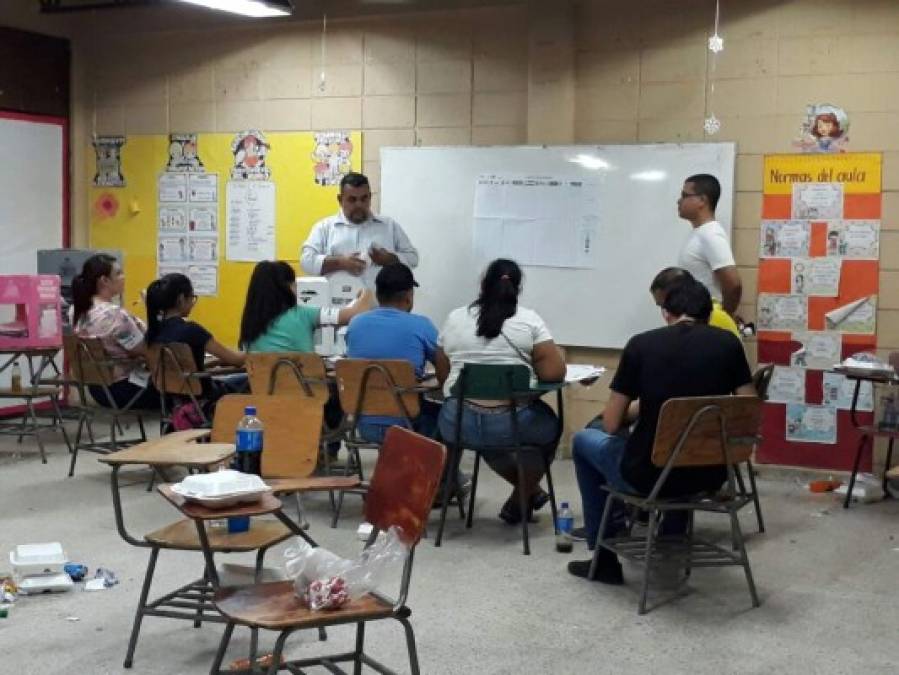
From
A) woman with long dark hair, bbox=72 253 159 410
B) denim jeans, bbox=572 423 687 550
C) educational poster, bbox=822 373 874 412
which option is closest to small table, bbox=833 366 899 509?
educational poster, bbox=822 373 874 412

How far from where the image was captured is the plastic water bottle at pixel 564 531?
4602mm

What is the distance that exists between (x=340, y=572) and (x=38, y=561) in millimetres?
1817

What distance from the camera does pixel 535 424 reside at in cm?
473

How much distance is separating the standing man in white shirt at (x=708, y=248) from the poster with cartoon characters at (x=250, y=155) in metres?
3.11

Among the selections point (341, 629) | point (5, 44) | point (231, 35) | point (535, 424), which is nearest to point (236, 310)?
point (231, 35)

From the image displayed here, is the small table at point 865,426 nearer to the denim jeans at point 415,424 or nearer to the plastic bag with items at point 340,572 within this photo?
the denim jeans at point 415,424

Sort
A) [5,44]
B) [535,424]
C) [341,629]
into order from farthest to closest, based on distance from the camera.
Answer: [5,44] → [535,424] → [341,629]

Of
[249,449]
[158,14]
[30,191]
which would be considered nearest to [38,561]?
[249,449]

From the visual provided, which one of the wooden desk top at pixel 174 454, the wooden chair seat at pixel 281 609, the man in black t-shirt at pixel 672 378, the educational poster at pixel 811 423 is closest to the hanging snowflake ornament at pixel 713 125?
the educational poster at pixel 811 423

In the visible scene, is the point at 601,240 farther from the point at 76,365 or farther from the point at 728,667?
the point at 728,667

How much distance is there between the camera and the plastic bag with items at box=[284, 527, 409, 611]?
2.63 metres

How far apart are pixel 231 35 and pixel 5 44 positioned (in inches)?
61.3

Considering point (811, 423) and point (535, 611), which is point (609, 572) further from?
point (811, 423)

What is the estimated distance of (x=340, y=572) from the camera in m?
2.71
